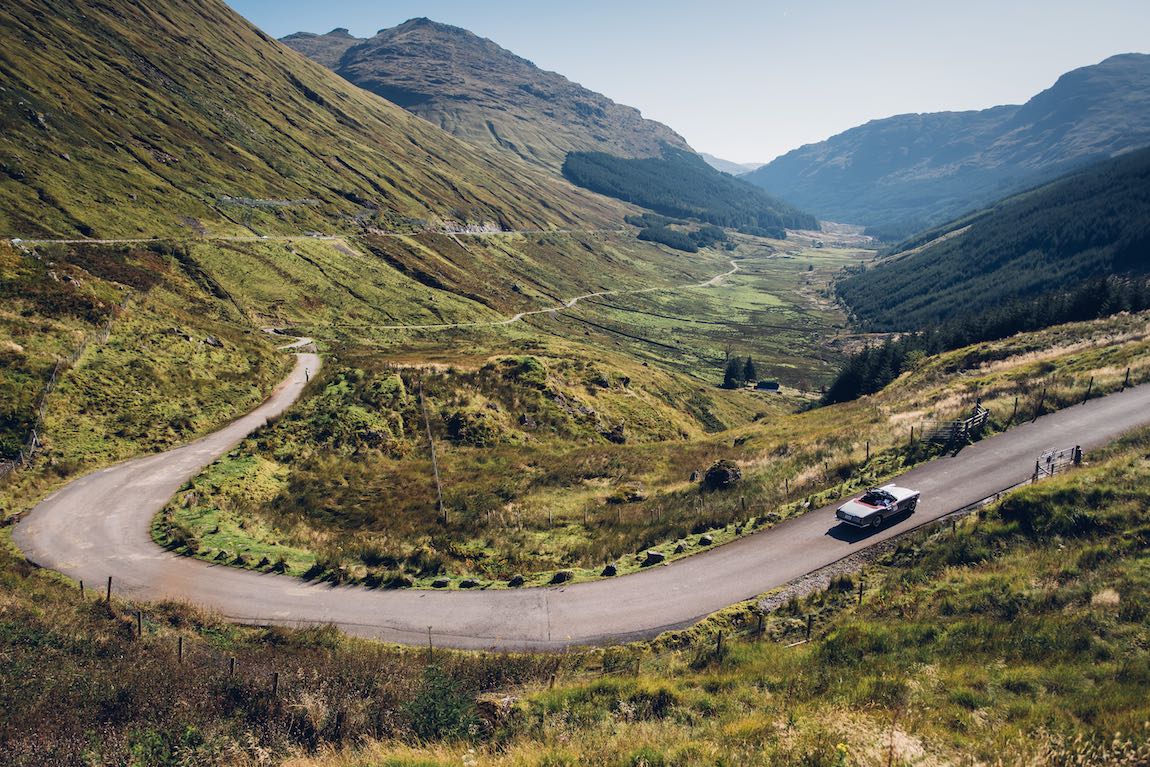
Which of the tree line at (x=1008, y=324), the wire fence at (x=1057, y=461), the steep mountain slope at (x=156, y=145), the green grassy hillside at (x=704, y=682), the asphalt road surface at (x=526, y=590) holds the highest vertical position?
the steep mountain slope at (x=156, y=145)

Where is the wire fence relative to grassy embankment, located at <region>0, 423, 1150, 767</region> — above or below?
above

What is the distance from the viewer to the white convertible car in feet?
77.8

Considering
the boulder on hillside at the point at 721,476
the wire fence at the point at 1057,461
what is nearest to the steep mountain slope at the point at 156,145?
the boulder on hillside at the point at 721,476

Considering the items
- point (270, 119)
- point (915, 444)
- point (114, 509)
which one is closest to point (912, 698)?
point (915, 444)

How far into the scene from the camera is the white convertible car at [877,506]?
77.8 feet

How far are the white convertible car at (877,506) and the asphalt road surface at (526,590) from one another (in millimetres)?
509

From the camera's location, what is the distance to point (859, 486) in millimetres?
28203

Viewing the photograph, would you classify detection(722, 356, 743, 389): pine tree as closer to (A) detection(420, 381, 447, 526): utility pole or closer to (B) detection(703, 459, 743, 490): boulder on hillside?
(A) detection(420, 381, 447, 526): utility pole

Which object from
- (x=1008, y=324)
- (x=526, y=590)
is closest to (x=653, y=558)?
(x=526, y=590)

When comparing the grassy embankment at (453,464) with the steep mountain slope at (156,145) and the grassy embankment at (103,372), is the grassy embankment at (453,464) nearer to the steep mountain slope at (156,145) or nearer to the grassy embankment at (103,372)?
the grassy embankment at (103,372)

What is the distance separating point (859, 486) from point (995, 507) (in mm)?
7387

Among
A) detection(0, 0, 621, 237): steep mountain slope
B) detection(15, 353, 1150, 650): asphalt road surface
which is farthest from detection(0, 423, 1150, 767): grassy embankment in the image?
detection(0, 0, 621, 237): steep mountain slope

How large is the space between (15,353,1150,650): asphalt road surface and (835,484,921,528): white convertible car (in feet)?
1.67

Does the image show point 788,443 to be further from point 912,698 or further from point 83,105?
point 83,105
